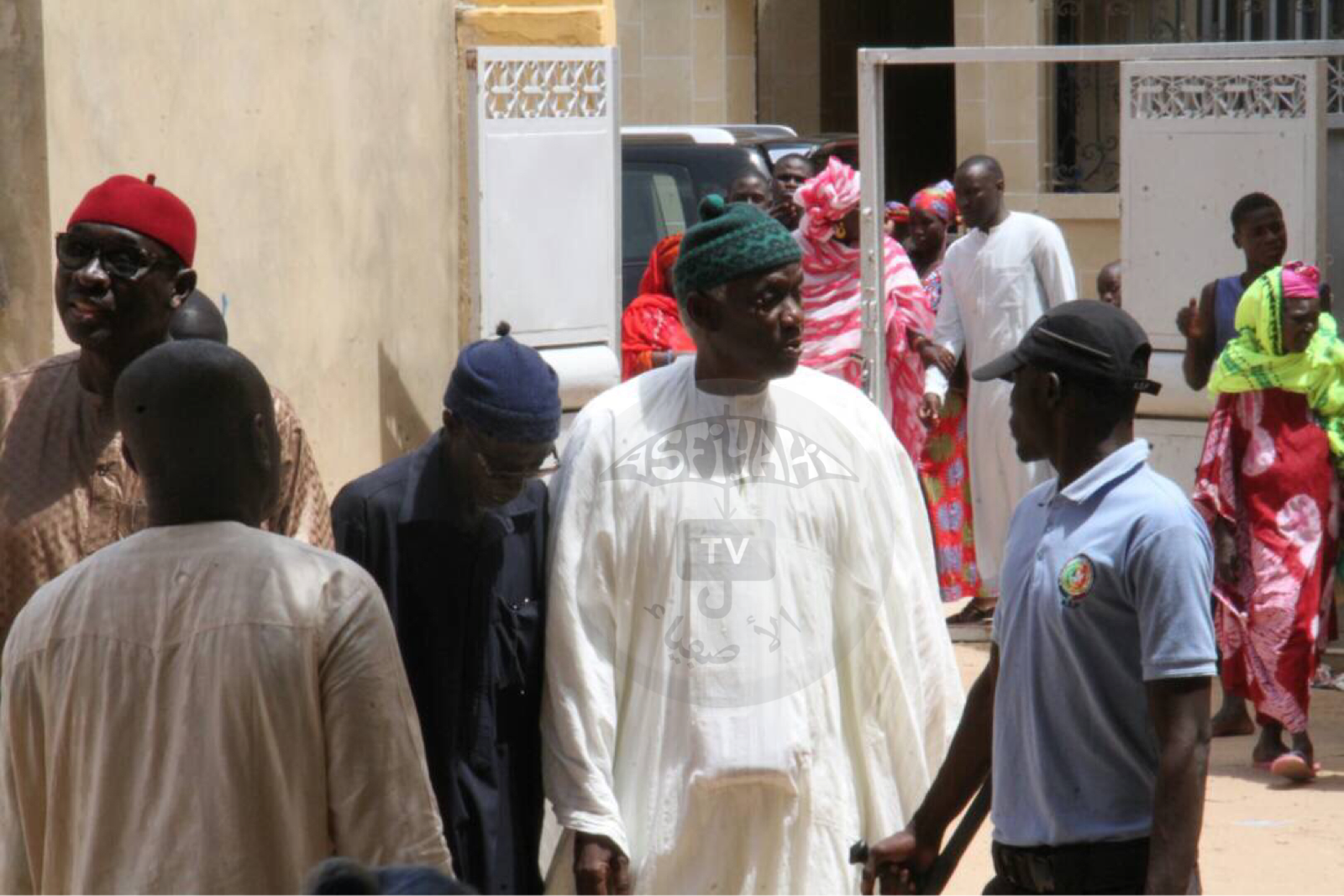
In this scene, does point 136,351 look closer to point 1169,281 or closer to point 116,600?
point 116,600

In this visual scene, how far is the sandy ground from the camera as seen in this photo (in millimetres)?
6574

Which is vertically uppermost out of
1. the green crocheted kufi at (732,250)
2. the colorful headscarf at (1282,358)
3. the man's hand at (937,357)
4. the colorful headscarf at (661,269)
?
the green crocheted kufi at (732,250)

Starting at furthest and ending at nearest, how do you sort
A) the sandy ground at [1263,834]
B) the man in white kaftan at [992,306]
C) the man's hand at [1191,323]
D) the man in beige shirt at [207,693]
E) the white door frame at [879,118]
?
1. the man in white kaftan at [992,306]
2. the white door frame at [879,118]
3. the man's hand at [1191,323]
4. the sandy ground at [1263,834]
5. the man in beige shirt at [207,693]

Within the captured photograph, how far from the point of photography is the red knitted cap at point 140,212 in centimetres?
386

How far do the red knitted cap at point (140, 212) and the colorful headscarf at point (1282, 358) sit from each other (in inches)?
175

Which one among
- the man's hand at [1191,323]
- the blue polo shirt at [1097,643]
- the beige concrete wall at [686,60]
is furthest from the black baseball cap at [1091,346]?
the beige concrete wall at [686,60]

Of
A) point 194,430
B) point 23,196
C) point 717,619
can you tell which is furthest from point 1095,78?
Result: point 194,430

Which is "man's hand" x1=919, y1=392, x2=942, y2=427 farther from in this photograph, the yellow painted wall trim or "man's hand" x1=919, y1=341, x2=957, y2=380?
the yellow painted wall trim

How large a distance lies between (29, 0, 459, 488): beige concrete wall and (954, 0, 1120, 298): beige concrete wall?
27.7 feet

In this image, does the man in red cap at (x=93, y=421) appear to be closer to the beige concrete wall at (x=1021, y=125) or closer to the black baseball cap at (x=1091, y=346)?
the black baseball cap at (x=1091, y=346)

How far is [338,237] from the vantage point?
7.41m

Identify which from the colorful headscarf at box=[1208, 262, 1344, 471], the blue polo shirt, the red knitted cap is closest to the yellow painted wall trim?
the colorful headscarf at box=[1208, 262, 1344, 471]

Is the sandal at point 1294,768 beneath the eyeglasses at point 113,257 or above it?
beneath

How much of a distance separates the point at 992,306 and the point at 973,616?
1.43 m
